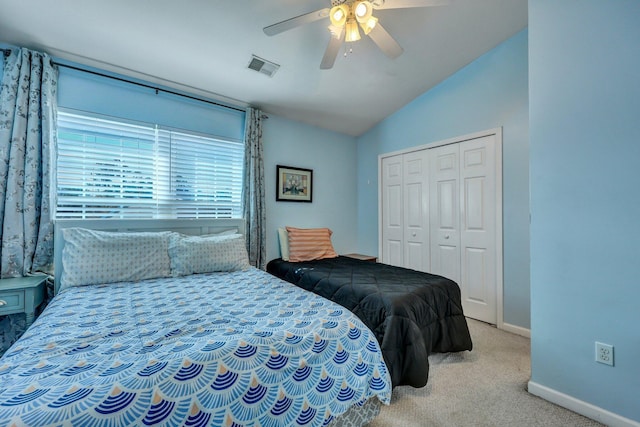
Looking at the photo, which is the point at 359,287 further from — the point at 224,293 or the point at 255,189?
the point at 255,189

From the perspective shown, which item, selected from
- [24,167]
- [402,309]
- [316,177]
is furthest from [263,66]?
[402,309]

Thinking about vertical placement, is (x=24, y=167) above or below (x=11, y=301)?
above

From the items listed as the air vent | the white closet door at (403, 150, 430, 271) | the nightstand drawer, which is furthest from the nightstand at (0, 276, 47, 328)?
the white closet door at (403, 150, 430, 271)

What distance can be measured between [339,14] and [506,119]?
7.00 ft

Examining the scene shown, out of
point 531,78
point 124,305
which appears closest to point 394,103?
point 531,78

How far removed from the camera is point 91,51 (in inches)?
85.7

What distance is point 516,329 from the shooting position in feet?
8.70

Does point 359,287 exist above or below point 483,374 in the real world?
above

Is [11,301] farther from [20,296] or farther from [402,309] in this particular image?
[402,309]

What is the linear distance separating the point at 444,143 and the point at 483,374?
242 cm

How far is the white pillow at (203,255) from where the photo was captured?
88.4 inches

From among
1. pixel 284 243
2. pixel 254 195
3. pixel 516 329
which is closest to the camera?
pixel 516 329

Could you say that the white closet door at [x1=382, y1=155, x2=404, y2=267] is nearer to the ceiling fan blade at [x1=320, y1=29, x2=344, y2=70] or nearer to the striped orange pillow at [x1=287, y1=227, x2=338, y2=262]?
the striped orange pillow at [x1=287, y1=227, x2=338, y2=262]

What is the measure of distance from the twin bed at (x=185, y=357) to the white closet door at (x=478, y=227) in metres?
1.44
